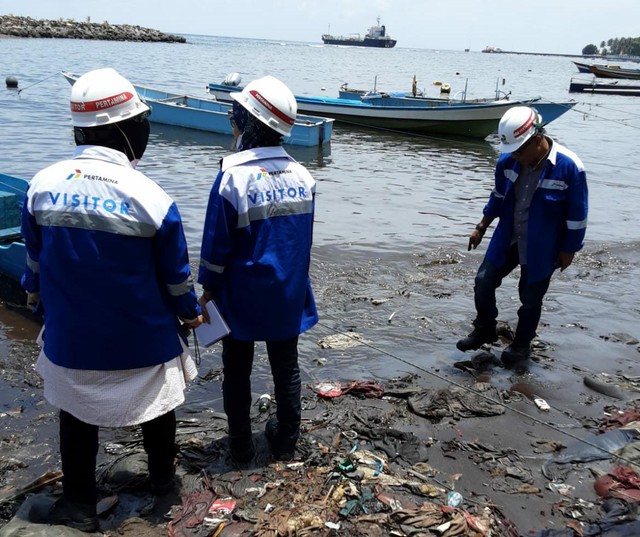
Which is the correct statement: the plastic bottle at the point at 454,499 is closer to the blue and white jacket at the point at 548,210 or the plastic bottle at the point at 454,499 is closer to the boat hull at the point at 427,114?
the blue and white jacket at the point at 548,210

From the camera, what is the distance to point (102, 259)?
2.65 meters

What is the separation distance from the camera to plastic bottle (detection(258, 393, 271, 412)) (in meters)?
4.44

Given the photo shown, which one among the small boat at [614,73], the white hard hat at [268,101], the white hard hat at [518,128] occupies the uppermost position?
the small boat at [614,73]

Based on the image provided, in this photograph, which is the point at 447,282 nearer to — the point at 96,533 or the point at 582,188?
the point at 582,188

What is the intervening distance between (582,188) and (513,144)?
0.62 metres

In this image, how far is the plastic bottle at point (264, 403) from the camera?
4441mm

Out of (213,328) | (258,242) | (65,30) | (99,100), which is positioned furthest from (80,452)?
(65,30)

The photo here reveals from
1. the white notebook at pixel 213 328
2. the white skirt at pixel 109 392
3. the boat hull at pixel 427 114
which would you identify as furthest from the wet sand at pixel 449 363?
the boat hull at pixel 427 114

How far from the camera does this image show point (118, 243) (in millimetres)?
2646

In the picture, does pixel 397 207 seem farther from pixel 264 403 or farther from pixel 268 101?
pixel 268 101

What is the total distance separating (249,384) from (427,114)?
19.5 metres

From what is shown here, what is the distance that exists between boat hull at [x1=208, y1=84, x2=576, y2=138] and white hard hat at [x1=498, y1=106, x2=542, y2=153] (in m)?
16.8

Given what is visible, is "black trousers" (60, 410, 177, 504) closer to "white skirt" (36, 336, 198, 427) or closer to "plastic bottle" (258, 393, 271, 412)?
"white skirt" (36, 336, 198, 427)

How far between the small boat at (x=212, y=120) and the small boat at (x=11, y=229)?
416 inches
